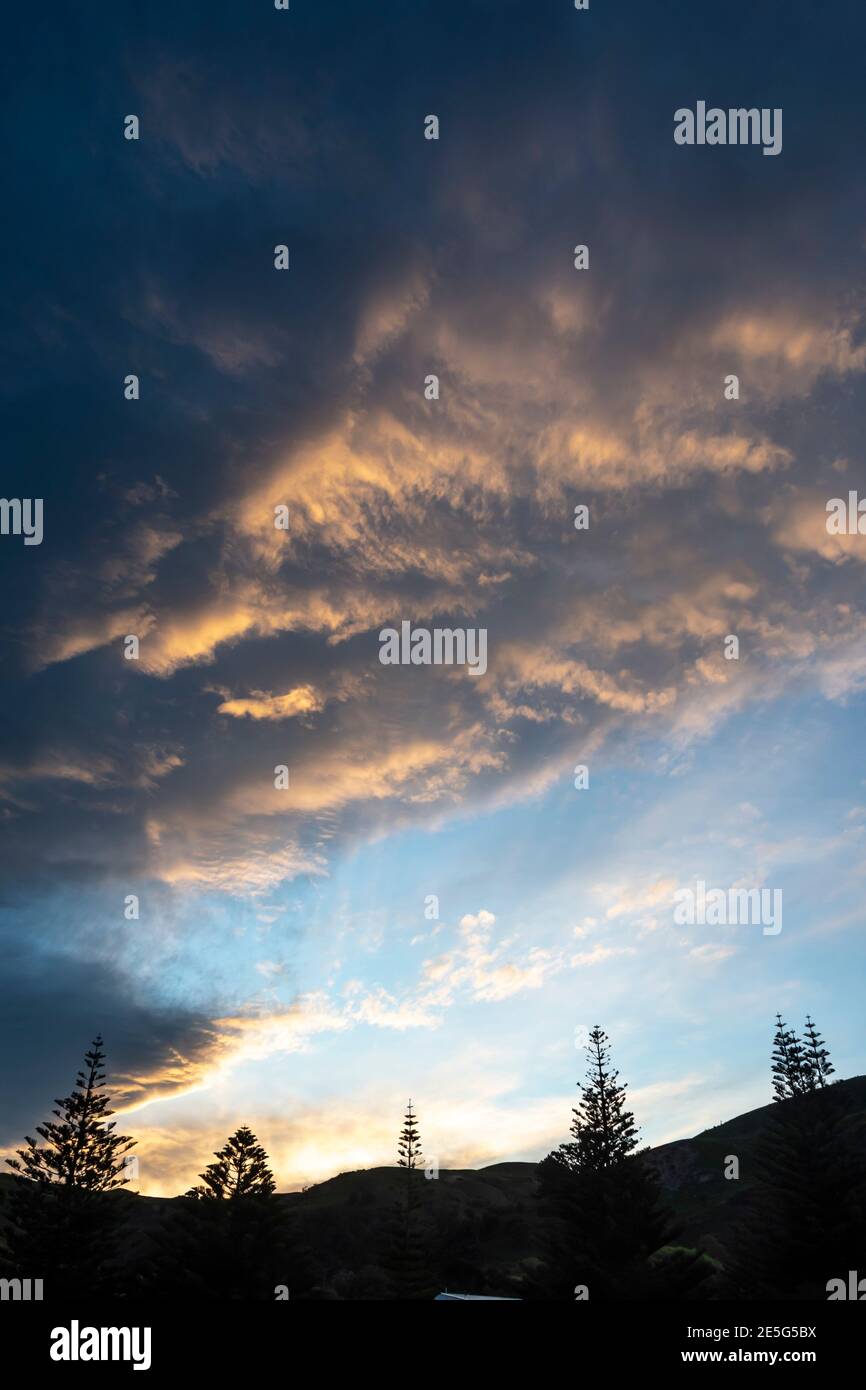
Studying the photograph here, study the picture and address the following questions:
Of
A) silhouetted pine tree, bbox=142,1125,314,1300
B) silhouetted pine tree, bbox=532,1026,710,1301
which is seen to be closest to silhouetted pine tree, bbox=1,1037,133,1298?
silhouetted pine tree, bbox=142,1125,314,1300

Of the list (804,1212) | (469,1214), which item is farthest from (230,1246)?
(469,1214)

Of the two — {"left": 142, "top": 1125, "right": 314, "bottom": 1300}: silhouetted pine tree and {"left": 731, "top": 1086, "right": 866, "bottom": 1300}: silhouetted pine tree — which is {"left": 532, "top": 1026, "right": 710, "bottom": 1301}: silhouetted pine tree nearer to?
{"left": 731, "top": 1086, "right": 866, "bottom": 1300}: silhouetted pine tree

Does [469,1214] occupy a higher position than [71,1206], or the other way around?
[71,1206]

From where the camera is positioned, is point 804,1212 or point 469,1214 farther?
point 469,1214

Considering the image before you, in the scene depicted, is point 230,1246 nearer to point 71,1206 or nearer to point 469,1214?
point 71,1206

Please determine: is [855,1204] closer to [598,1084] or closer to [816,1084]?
[816,1084]

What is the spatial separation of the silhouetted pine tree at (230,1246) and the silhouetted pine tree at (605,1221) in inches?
597

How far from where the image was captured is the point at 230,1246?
5062 cm

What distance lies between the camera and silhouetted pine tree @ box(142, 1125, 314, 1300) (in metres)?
49.3

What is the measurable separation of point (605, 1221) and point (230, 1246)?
2230 cm

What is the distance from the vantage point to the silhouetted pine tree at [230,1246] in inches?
1940

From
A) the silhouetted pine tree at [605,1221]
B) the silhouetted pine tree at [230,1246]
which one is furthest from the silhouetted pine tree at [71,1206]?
the silhouetted pine tree at [605,1221]

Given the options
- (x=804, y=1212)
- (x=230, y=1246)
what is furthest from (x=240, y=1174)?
(x=804, y=1212)
